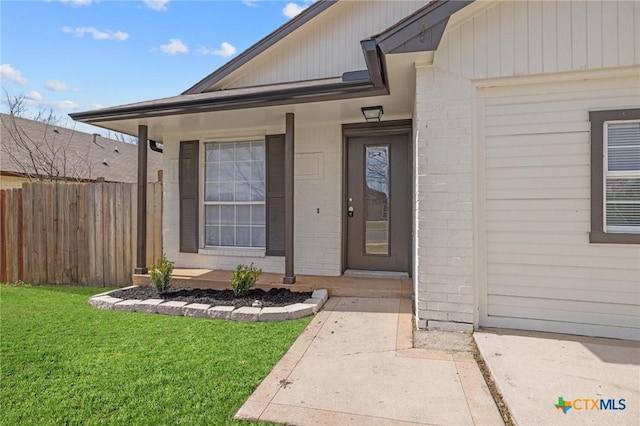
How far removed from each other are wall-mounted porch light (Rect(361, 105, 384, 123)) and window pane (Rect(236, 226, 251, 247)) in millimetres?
2895

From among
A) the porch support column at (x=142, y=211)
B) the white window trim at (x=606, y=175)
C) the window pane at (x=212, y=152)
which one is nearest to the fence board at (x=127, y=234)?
the porch support column at (x=142, y=211)

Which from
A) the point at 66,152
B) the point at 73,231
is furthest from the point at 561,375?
the point at 66,152

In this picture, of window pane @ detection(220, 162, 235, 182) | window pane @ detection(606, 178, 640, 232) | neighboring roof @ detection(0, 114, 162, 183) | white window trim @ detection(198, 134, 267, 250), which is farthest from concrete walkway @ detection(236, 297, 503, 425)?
neighboring roof @ detection(0, 114, 162, 183)

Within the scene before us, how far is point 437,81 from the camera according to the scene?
11.7ft

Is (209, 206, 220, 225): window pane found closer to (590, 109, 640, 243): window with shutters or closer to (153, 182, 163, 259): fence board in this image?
(153, 182, 163, 259): fence board

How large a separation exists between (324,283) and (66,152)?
1345 cm

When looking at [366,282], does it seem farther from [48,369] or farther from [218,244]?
[48,369]

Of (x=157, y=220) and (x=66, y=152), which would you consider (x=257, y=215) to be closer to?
(x=157, y=220)

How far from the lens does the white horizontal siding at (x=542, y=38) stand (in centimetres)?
314

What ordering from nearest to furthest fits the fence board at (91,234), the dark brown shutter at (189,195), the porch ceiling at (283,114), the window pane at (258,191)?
the porch ceiling at (283,114), the fence board at (91,234), the window pane at (258,191), the dark brown shutter at (189,195)

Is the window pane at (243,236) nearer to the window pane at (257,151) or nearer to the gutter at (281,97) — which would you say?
the window pane at (257,151)

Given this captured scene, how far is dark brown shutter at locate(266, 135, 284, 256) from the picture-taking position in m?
5.83

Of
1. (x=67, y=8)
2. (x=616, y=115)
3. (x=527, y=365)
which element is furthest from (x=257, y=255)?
(x=67, y=8)

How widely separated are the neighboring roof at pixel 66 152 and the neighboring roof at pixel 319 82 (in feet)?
24.3
